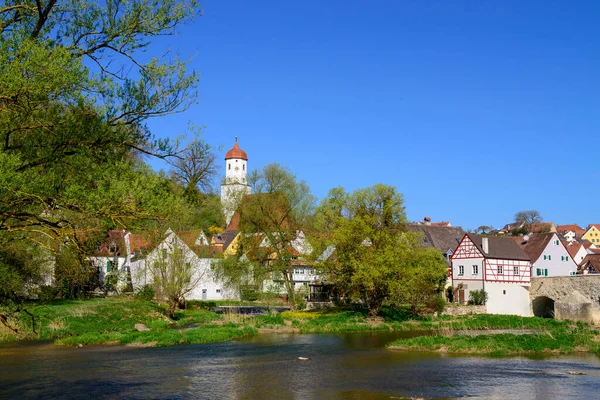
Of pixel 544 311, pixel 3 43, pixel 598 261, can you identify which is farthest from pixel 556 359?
pixel 598 261

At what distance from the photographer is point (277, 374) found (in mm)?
21156

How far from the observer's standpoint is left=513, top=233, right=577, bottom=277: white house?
61.8 meters

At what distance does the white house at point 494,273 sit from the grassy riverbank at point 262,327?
7.66m

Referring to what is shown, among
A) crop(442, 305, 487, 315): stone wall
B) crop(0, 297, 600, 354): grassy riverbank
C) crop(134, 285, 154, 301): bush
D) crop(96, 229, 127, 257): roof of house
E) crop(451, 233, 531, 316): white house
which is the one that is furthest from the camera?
crop(96, 229, 127, 257): roof of house

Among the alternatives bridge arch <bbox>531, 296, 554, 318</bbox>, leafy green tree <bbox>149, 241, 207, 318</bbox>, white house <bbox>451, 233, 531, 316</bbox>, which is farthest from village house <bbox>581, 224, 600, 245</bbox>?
leafy green tree <bbox>149, 241, 207, 318</bbox>

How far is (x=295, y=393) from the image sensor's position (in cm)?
1777

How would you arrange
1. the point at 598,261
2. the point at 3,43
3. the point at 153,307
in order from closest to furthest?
the point at 3,43
the point at 153,307
the point at 598,261

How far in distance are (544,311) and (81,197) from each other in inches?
2193

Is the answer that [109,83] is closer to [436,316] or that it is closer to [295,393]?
[295,393]

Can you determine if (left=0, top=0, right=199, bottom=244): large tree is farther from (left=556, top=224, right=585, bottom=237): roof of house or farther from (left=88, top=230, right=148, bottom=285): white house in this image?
(left=556, top=224, right=585, bottom=237): roof of house

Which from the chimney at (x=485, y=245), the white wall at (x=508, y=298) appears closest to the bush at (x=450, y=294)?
the white wall at (x=508, y=298)

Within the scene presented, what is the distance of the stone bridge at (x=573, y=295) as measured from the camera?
4616 centimetres

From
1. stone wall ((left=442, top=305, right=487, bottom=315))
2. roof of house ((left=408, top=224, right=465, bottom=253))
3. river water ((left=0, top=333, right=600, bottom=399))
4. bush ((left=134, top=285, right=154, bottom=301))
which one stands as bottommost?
river water ((left=0, top=333, right=600, bottom=399))

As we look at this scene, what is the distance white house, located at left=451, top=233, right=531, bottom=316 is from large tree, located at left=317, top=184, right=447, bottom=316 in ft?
34.9
